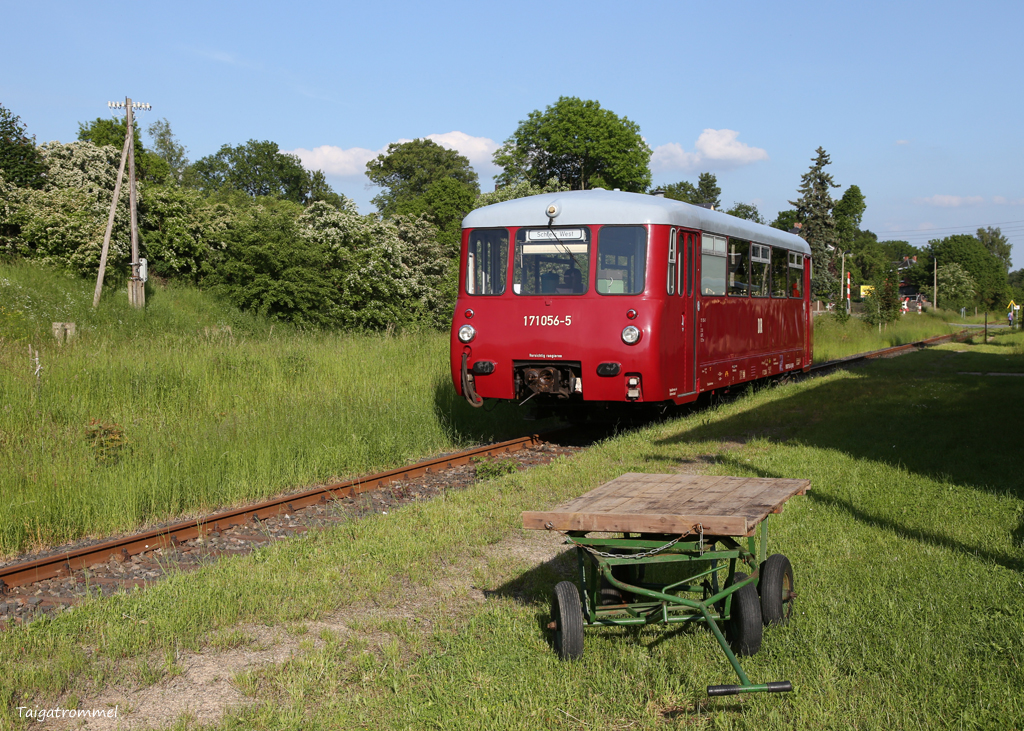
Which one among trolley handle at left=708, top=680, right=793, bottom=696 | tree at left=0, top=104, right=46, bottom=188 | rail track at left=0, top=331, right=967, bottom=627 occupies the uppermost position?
tree at left=0, top=104, right=46, bottom=188

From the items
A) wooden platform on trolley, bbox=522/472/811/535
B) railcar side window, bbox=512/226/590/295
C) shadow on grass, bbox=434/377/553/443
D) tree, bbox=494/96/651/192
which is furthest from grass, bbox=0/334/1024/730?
tree, bbox=494/96/651/192

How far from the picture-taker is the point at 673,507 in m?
4.64

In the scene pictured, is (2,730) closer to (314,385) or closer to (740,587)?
(740,587)

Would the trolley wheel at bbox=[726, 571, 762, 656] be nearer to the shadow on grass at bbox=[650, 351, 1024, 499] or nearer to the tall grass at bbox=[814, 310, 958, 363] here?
the shadow on grass at bbox=[650, 351, 1024, 499]

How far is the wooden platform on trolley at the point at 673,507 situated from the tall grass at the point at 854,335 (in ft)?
80.7

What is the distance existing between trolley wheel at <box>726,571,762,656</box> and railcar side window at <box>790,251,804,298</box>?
1438 cm

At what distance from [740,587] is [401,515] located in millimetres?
3958

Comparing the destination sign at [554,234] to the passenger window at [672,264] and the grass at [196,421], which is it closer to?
the passenger window at [672,264]

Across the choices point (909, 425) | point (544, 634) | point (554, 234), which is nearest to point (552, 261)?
point (554, 234)

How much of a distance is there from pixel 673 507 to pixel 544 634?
1042 mm

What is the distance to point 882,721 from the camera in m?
3.83

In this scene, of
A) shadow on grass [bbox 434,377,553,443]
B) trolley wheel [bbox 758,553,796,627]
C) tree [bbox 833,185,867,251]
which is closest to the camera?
trolley wheel [bbox 758,553,796,627]

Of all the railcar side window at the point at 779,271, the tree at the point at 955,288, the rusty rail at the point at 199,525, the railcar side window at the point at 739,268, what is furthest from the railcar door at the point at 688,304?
the tree at the point at 955,288

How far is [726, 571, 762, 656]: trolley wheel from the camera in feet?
14.6
